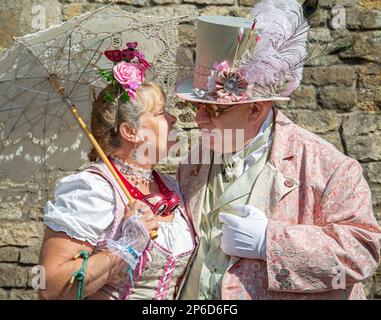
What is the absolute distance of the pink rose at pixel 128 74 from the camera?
124 inches

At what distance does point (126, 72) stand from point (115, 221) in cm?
56

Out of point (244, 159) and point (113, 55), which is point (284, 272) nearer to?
point (244, 159)

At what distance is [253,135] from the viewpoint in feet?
10.8

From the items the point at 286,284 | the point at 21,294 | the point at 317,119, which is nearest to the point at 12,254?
the point at 21,294

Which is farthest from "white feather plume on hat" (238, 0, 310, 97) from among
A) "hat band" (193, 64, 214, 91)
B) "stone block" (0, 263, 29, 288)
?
"stone block" (0, 263, 29, 288)

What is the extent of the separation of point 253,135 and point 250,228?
42cm

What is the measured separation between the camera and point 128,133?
322 cm

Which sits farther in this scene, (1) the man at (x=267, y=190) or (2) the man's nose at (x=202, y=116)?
(2) the man's nose at (x=202, y=116)

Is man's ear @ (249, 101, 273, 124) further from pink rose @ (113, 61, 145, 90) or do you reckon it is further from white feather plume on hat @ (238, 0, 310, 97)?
pink rose @ (113, 61, 145, 90)

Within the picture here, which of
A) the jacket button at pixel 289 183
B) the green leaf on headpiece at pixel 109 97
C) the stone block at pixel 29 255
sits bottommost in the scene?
the stone block at pixel 29 255

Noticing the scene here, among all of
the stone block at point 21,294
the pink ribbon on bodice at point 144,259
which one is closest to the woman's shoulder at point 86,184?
the pink ribbon on bodice at point 144,259

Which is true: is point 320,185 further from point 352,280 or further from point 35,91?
point 35,91

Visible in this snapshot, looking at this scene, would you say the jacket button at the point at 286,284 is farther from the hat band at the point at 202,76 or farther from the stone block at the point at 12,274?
the stone block at the point at 12,274

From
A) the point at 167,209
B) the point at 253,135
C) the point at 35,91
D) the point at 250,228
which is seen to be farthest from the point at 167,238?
the point at 35,91
